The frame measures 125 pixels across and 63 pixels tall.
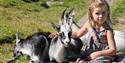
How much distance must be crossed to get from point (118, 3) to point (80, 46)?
36.9ft

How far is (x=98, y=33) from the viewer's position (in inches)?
223

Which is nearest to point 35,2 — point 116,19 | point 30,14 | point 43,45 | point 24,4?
point 24,4

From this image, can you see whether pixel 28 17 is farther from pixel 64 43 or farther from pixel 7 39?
pixel 64 43

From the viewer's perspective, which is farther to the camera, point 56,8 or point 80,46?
point 56,8

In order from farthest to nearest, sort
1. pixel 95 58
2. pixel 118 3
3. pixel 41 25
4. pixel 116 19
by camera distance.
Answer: pixel 118 3 → pixel 116 19 → pixel 41 25 → pixel 95 58

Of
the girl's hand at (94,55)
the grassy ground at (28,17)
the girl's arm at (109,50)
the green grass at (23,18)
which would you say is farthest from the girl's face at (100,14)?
the grassy ground at (28,17)

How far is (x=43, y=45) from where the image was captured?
600 cm

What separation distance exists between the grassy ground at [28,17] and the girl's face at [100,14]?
9.48 feet

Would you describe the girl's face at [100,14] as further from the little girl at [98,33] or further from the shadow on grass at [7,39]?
the shadow on grass at [7,39]

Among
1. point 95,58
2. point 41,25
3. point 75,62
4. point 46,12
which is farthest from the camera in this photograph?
point 46,12

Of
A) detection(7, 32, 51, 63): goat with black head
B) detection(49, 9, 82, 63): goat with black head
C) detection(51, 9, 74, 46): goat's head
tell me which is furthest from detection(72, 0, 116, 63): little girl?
detection(7, 32, 51, 63): goat with black head

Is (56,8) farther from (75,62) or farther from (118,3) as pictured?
(75,62)

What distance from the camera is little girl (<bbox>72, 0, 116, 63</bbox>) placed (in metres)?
5.51

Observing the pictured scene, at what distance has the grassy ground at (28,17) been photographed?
971 centimetres
